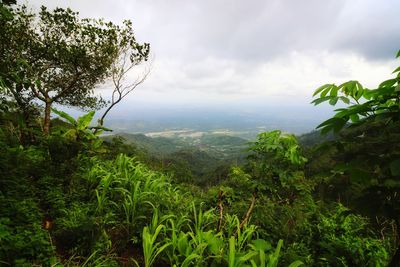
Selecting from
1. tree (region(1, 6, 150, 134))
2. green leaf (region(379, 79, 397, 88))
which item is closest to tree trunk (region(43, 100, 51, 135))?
tree (region(1, 6, 150, 134))

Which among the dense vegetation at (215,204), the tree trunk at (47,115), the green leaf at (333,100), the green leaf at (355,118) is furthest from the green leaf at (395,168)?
the tree trunk at (47,115)

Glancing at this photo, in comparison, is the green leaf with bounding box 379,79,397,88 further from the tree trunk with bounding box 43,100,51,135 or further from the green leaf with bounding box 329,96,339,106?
the tree trunk with bounding box 43,100,51,135

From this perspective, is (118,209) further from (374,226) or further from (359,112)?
(374,226)

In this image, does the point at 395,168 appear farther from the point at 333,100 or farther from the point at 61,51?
the point at 61,51

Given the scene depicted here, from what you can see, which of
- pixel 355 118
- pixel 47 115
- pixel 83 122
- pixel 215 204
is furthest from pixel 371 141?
pixel 47 115

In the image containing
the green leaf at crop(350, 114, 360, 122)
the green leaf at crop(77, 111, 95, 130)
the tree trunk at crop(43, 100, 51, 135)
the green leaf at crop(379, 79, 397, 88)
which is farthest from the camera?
the tree trunk at crop(43, 100, 51, 135)

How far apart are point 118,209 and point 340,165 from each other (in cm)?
378

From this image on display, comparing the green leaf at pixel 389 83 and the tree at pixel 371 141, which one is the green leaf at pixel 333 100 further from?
the green leaf at pixel 389 83

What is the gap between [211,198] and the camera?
17.6 ft

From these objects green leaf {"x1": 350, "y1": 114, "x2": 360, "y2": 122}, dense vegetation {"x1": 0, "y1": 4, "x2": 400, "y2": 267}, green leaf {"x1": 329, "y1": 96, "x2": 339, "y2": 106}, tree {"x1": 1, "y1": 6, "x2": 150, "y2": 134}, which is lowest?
dense vegetation {"x1": 0, "y1": 4, "x2": 400, "y2": 267}

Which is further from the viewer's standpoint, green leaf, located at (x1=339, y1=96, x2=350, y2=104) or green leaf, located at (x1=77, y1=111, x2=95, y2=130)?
green leaf, located at (x1=77, y1=111, x2=95, y2=130)

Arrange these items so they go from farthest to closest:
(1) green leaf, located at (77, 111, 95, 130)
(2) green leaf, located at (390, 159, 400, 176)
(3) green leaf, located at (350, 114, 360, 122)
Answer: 1. (1) green leaf, located at (77, 111, 95, 130)
2. (3) green leaf, located at (350, 114, 360, 122)
3. (2) green leaf, located at (390, 159, 400, 176)

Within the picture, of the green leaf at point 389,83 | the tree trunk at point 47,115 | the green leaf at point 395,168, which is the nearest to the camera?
the green leaf at point 395,168

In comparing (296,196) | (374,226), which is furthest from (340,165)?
(374,226)
